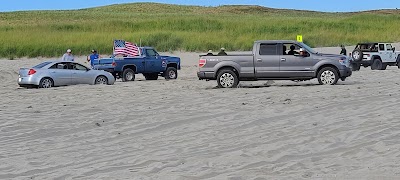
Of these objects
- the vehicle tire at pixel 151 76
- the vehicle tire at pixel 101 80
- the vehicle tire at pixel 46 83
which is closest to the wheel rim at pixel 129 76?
the vehicle tire at pixel 151 76

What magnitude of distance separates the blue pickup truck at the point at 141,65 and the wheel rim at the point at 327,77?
30.3 feet

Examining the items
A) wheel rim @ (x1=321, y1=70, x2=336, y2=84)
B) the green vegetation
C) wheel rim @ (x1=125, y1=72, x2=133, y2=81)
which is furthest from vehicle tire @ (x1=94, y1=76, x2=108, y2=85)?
the green vegetation

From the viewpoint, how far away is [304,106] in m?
16.6

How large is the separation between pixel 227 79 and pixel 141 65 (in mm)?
7894

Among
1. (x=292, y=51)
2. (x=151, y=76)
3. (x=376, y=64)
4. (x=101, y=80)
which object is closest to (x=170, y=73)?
(x=151, y=76)

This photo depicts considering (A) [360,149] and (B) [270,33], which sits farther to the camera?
(B) [270,33]

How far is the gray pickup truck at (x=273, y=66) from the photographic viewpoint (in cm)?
2419

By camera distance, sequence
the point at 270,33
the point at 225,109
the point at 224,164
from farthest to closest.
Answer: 1. the point at 270,33
2. the point at 225,109
3. the point at 224,164

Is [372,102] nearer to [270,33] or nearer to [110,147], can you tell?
[110,147]

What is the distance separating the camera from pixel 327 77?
24.4 meters

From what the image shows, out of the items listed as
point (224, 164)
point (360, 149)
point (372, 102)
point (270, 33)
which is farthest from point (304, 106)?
point (270, 33)

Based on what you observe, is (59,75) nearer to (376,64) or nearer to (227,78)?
(227,78)

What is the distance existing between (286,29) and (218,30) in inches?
260

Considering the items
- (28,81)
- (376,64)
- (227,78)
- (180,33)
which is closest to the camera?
(227,78)
